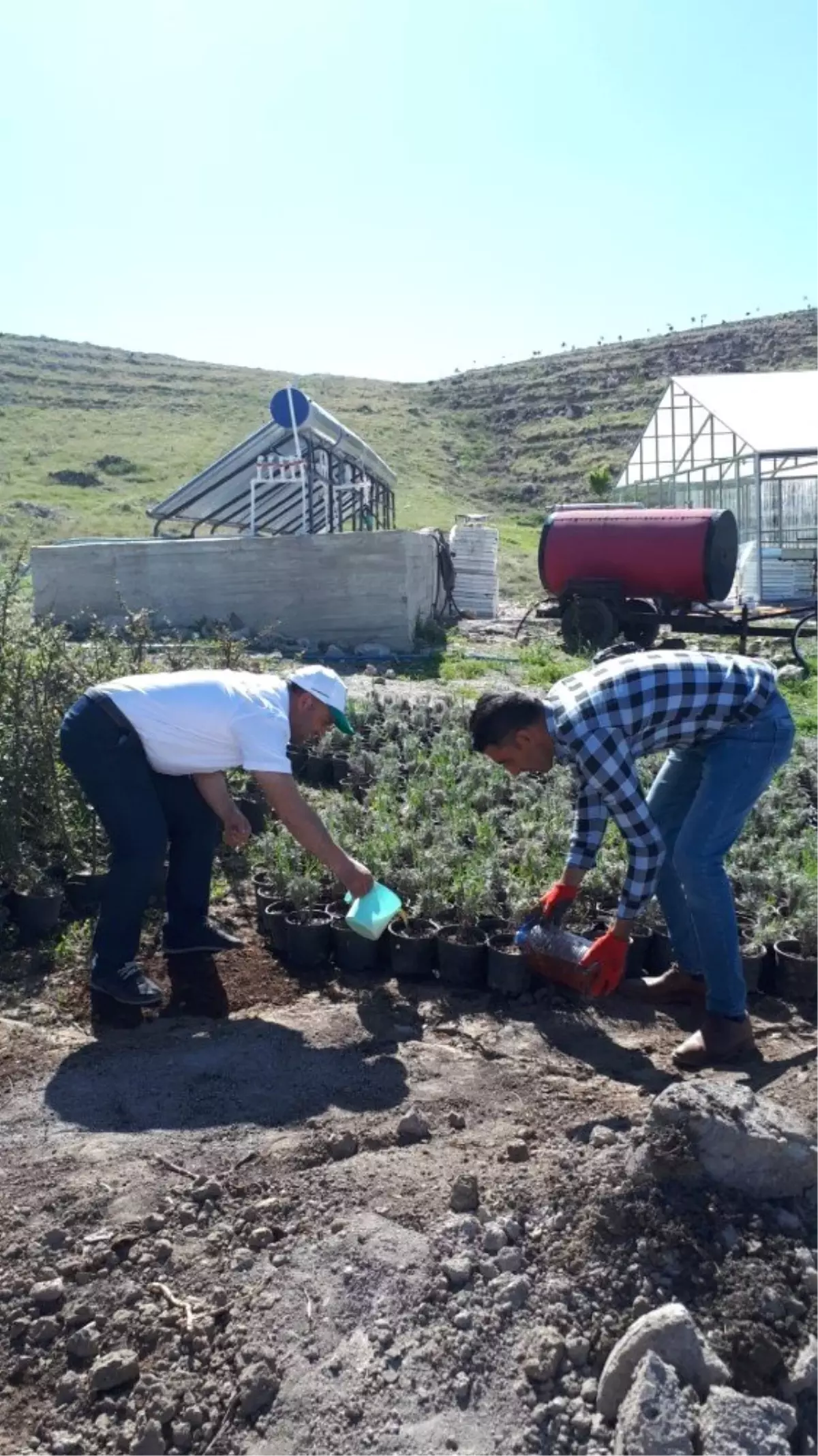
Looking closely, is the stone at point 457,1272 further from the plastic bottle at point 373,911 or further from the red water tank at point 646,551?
the red water tank at point 646,551

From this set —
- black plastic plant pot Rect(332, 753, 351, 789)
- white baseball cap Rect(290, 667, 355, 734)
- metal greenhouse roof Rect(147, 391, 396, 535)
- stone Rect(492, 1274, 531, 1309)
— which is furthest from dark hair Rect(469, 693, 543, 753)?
metal greenhouse roof Rect(147, 391, 396, 535)

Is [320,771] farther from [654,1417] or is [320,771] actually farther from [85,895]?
[654,1417]

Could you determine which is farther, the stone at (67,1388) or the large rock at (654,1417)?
the stone at (67,1388)

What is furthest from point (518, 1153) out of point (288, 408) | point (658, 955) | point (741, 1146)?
point (288, 408)

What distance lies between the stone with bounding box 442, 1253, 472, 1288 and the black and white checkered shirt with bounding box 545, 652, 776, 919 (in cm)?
128

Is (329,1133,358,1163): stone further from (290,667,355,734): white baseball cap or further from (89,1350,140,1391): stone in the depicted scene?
(290,667,355,734): white baseball cap

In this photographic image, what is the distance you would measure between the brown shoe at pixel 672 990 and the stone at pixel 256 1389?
2.15 metres

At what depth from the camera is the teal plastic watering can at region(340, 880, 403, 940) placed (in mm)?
3820

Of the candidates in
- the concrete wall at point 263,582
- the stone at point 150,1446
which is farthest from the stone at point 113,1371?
the concrete wall at point 263,582

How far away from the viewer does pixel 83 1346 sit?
2385mm

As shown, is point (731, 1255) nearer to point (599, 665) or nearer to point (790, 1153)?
point (790, 1153)

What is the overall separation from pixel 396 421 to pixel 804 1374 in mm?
47536

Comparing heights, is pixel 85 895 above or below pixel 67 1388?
above

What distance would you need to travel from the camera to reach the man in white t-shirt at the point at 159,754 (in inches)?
145
